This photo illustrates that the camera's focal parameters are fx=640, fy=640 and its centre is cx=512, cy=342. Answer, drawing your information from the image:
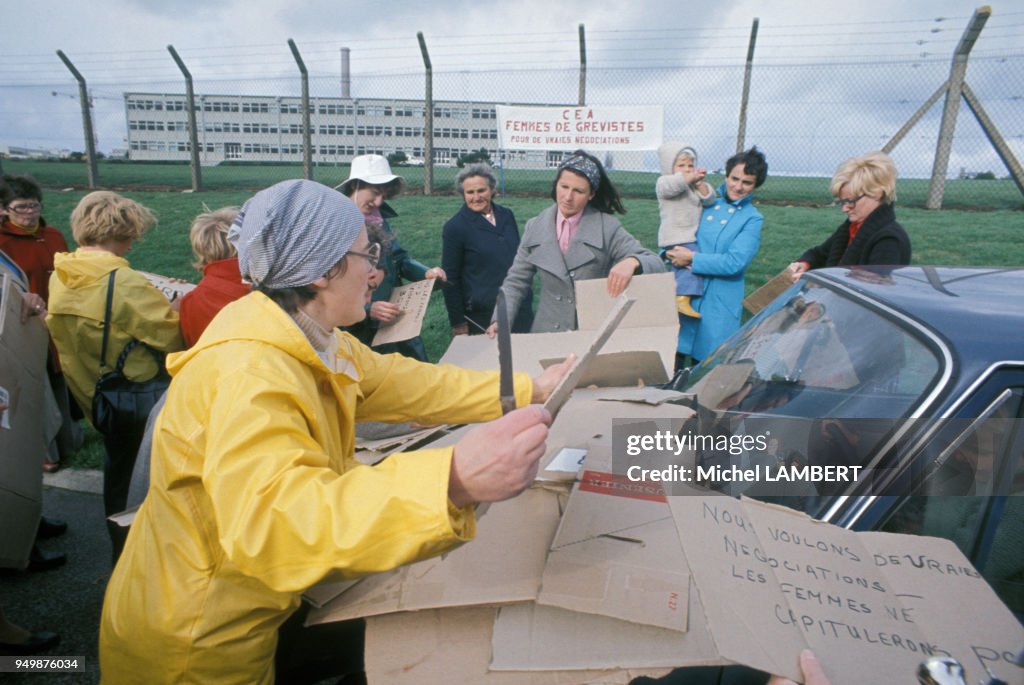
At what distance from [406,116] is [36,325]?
34.2 ft

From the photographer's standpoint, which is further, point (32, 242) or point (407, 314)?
point (32, 242)

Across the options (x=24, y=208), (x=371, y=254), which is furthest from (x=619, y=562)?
(x=24, y=208)

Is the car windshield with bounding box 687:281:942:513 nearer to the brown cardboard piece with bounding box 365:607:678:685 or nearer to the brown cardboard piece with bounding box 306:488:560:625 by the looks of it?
the brown cardboard piece with bounding box 306:488:560:625

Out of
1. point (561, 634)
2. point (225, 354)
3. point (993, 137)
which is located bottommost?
point (561, 634)

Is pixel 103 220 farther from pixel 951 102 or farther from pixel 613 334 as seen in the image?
pixel 951 102

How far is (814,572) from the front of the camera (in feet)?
4.21

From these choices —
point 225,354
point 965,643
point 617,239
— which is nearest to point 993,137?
point 617,239

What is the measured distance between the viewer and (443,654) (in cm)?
122

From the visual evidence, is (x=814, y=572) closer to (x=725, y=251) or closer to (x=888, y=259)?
(x=888, y=259)

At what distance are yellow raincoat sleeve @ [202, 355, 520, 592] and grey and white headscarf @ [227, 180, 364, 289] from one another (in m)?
0.38

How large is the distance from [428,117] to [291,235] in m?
11.0

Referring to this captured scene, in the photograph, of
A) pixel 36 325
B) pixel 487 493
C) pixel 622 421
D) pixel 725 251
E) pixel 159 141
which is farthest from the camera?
pixel 159 141

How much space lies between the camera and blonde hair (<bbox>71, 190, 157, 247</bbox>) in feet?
10.8

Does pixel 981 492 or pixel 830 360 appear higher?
pixel 830 360
